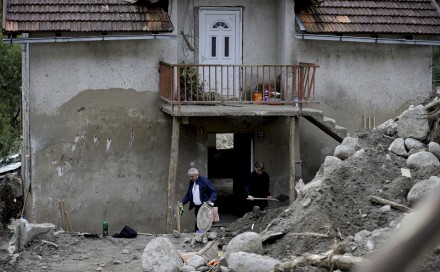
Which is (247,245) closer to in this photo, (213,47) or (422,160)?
(422,160)

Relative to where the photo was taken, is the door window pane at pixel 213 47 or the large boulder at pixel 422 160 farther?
Answer: the door window pane at pixel 213 47

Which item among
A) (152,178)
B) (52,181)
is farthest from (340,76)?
(52,181)

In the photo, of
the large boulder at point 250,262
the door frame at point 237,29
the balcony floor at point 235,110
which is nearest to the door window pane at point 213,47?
the door frame at point 237,29

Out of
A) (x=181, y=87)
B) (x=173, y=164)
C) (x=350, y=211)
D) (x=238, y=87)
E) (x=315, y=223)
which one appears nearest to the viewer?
(x=315, y=223)

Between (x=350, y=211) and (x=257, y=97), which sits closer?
(x=350, y=211)

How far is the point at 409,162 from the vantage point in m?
12.3

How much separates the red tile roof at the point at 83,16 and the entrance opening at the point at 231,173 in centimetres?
370

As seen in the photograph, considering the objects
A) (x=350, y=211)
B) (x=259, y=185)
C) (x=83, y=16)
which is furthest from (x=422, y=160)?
(x=83, y=16)

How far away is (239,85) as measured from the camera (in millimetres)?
17469

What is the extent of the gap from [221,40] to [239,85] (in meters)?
1.80

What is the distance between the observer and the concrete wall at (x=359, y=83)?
62.8ft

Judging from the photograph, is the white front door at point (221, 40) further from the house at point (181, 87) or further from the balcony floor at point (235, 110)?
the balcony floor at point (235, 110)

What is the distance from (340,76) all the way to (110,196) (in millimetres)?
6043

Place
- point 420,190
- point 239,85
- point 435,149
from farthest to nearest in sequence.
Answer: point 239,85 < point 435,149 < point 420,190
